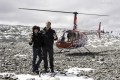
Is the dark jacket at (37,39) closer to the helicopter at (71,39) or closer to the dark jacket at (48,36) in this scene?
the dark jacket at (48,36)

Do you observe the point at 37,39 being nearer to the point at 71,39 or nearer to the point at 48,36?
the point at 48,36

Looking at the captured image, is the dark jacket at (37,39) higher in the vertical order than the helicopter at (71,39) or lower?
higher

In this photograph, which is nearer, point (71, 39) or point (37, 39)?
point (37, 39)

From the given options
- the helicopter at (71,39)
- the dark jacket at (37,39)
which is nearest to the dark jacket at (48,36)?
the dark jacket at (37,39)

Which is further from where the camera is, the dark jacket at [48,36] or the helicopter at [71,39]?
the helicopter at [71,39]

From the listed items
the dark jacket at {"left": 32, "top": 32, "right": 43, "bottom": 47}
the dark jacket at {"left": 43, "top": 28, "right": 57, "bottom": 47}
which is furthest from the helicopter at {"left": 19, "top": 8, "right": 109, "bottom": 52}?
the dark jacket at {"left": 32, "top": 32, "right": 43, "bottom": 47}

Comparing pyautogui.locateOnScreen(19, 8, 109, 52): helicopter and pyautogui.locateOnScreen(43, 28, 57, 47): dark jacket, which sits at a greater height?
pyautogui.locateOnScreen(43, 28, 57, 47): dark jacket

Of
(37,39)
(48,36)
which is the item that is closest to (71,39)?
(48,36)

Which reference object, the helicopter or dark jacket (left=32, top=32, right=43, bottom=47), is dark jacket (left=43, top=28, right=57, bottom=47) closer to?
dark jacket (left=32, top=32, right=43, bottom=47)

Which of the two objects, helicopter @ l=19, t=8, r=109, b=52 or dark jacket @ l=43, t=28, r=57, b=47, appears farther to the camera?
helicopter @ l=19, t=8, r=109, b=52

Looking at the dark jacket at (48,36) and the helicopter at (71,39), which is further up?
the dark jacket at (48,36)

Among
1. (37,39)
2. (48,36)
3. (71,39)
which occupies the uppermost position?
(48,36)

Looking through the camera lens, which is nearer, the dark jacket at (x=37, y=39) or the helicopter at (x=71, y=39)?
the dark jacket at (x=37, y=39)

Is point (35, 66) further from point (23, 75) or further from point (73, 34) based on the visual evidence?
point (73, 34)
